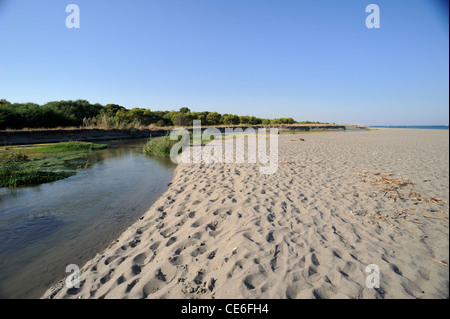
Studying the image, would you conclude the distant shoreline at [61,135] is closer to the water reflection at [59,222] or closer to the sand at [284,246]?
the water reflection at [59,222]

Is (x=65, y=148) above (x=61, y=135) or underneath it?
underneath

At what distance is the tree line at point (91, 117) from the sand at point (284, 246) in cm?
2731

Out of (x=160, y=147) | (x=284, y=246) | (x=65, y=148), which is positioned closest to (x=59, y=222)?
(x=284, y=246)

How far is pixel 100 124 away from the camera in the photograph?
26.0 metres

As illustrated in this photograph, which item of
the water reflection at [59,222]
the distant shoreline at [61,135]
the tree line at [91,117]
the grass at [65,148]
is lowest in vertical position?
the water reflection at [59,222]

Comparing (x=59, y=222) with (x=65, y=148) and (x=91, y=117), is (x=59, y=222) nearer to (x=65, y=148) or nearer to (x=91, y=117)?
(x=65, y=148)

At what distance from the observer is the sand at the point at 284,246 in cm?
200

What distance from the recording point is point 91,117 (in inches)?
1596

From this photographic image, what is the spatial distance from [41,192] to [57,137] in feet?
60.7

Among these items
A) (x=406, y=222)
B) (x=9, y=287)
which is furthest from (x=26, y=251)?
(x=406, y=222)

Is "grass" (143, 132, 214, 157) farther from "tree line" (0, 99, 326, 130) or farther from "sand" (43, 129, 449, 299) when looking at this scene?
"tree line" (0, 99, 326, 130)

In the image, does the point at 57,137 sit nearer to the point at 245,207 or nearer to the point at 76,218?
the point at 76,218

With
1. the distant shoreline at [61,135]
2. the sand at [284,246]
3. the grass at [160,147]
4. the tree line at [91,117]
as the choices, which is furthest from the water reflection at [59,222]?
the tree line at [91,117]

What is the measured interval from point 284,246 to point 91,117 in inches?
1916
